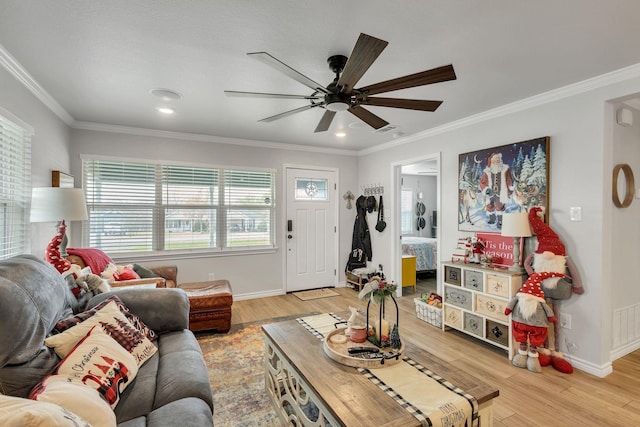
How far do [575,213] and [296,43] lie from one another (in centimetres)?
272

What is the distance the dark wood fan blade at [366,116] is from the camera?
2178 millimetres

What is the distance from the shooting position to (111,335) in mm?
1643

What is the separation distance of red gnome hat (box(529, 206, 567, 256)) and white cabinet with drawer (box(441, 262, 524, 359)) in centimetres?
34

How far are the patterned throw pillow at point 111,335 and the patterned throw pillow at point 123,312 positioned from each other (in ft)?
0.10

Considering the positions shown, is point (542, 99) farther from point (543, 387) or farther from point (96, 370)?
point (96, 370)

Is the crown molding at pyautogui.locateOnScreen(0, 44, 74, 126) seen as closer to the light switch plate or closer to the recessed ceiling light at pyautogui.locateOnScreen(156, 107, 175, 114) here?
the recessed ceiling light at pyautogui.locateOnScreen(156, 107, 175, 114)

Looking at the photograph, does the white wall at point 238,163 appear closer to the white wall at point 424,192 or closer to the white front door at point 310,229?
the white front door at point 310,229

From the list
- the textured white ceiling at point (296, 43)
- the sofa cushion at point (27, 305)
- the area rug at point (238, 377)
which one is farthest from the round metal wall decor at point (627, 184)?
the sofa cushion at point (27, 305)

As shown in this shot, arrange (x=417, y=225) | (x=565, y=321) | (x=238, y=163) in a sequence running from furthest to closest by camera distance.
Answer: (x=417, y=225) < (x=238, y=163) < (x=565, y=321)

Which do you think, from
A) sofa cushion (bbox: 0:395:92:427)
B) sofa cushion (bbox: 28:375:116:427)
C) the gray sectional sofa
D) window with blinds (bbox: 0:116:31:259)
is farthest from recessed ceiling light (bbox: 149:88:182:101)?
sofa cushion (bbox: 0:395:92:427)

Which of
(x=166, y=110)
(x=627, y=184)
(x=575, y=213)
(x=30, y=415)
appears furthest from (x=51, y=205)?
(x=627, y=184)

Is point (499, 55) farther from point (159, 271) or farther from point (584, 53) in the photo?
point (159, 271)

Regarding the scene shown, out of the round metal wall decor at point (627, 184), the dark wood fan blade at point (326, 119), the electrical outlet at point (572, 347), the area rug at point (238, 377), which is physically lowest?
the area rug at point (238, 377)

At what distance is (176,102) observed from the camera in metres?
3.06
